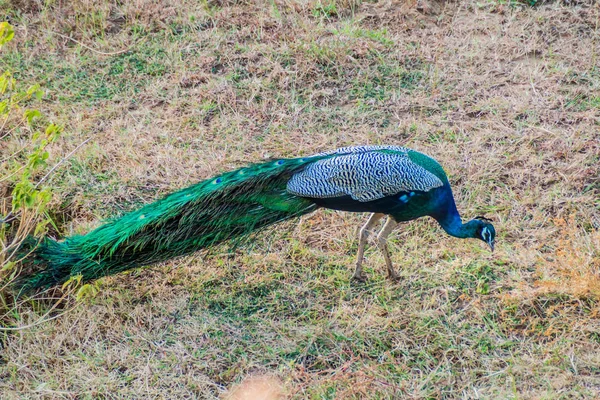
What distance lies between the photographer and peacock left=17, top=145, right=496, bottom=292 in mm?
3332

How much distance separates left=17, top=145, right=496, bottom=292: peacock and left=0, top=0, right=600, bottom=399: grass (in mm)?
Answer: 241

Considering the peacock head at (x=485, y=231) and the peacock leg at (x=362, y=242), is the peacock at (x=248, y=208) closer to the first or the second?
the peacock head at (x=485, y=231)

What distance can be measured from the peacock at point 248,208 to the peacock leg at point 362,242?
0.45ft

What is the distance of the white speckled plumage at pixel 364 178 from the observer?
3.33 m

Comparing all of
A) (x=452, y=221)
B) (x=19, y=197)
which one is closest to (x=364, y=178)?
(x=452, y=221)

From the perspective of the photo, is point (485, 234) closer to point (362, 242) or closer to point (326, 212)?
point (362, 242)

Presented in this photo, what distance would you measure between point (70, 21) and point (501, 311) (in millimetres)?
3941

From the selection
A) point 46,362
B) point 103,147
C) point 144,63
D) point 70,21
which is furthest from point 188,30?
point 46,362

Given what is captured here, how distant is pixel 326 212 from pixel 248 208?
720 mm

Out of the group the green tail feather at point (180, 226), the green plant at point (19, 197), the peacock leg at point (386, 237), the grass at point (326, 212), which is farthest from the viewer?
the peacock leg at point (386, 237)

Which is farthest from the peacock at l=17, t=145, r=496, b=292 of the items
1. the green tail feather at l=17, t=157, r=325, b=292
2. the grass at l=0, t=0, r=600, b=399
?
the grass at l=0, t=0, r=600, b=399

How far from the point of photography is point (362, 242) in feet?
11.6

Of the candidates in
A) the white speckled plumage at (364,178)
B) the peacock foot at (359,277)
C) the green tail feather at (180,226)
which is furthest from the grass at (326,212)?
the white speckled plumage at (364,178)

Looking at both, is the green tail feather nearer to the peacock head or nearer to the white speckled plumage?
the white speckled plumage
